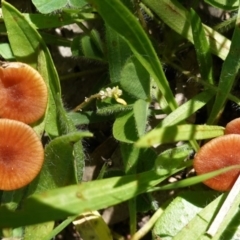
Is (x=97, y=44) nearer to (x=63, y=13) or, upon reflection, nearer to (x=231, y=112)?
(x=63, y=13)

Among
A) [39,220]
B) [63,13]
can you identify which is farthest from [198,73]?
[39,220]

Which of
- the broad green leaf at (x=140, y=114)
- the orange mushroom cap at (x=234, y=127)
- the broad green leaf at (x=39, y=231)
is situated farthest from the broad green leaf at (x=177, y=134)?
the broad green leaf at (x=39, y=231)

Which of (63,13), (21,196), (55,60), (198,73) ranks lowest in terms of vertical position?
(21,196)

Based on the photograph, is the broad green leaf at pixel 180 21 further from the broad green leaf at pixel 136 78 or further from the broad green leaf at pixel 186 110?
the broad green leaf at pixel 136 78

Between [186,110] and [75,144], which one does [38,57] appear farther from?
[186,110]

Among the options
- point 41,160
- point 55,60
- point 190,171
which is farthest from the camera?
point 55,60

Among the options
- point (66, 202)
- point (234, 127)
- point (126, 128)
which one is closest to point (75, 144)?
point (126, 128)
